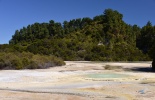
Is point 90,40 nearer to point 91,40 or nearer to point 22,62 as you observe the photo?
point 91,40

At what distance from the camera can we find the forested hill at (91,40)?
50.2m

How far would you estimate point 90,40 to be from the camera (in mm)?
58125

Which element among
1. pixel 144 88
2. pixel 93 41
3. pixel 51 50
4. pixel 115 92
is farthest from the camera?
pixel 93 41

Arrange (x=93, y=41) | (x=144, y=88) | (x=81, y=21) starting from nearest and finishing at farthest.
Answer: (x=144, y=88)
(x=93, y=41)
(x=81, y=21)

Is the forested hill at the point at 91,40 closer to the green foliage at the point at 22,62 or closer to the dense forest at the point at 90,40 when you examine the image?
the dense forest at the point at 90,40

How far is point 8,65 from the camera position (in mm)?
27422

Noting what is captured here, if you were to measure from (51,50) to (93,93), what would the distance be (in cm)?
3697

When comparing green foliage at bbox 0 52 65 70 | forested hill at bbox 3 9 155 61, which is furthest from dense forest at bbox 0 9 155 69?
green foliage at bbox 0 52 65 70

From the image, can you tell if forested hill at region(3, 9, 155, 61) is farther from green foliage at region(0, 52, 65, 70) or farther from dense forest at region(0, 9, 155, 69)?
green foliage at region(0, 52, 65, 70)

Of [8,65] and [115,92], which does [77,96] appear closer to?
[115,92]

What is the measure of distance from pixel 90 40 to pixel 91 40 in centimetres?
37

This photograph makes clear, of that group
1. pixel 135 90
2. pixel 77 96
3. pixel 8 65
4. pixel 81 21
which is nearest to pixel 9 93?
pixel 77 96

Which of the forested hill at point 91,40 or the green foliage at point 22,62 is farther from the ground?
the forested hill at point 91,40

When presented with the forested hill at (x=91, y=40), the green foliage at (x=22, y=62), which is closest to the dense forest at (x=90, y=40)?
the forested hill at (x=91, y=40)
